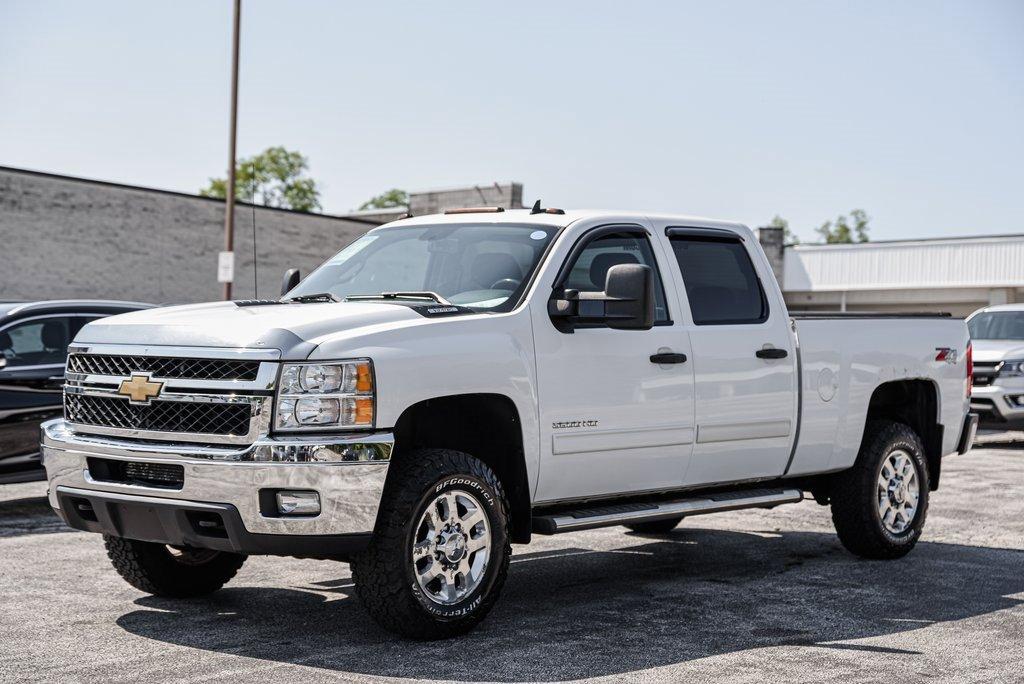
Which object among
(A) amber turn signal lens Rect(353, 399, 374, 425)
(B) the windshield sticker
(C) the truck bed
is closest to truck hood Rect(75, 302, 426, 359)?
(A) amber turn signal lens Rect(353, 399, 374, 425)

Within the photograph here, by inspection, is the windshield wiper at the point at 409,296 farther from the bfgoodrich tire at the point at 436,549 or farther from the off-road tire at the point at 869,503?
the off-road tire at the point at 869,503

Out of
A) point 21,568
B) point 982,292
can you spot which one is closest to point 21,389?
point 21,568

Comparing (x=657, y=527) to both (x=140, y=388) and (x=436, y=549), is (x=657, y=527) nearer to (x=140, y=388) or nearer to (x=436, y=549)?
(x=436, y=549)

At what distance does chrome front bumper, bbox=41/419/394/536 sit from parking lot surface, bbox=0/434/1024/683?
0.60m

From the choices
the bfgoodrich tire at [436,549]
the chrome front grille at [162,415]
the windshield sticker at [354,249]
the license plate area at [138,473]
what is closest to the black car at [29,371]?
the windshield sticker at [354,249]

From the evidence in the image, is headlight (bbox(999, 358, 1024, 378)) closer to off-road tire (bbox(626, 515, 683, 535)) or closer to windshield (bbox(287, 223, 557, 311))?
off-road tire (bbox(626, 515, 683, 535))

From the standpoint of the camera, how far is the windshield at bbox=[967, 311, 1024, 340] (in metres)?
18.7

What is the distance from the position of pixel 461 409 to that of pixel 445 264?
3.47ft

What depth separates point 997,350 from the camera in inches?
699

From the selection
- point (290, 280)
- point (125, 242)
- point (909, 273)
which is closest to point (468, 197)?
point (125, 242)

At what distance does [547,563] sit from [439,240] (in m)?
2.37

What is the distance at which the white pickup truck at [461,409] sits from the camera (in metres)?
5.68

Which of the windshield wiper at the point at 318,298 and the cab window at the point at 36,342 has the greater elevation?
the windshield wiper at the point at 318,298

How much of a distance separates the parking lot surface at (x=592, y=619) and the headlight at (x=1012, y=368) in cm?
806
